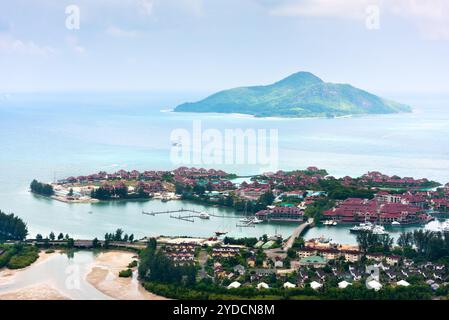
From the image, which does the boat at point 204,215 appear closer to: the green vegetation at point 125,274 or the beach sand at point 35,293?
the green vegetation at point 125,274

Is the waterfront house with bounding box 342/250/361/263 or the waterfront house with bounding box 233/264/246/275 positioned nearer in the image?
the waterfront house with bounding box 233/264/246/275

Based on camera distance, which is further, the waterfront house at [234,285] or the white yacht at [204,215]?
the white yacht at [204,215]

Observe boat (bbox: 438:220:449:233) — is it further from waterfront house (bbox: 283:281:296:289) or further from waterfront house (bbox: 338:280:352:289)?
waterfront house (bbox: 283:281:296:289)

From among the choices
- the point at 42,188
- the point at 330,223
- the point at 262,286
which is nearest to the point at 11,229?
the point at 42,188

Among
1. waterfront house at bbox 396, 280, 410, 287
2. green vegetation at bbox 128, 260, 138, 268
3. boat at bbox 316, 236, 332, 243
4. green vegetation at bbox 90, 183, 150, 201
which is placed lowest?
boat at bbox 316, 236, 332, 243

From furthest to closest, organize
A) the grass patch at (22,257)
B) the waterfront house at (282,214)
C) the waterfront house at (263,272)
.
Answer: the waterfront house at (282,214), the grass patch at (22,257), the waterfront house at (263,272)

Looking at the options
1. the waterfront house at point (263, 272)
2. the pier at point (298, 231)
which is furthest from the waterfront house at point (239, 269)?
the pier at point (298, 231)

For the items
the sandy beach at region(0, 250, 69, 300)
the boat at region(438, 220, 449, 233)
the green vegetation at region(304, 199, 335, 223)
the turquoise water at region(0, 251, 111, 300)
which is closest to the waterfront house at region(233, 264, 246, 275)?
the turquoise water at region(0, 251, 111, 300)

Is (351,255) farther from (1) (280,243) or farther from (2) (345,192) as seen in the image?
(2) (345,192)
